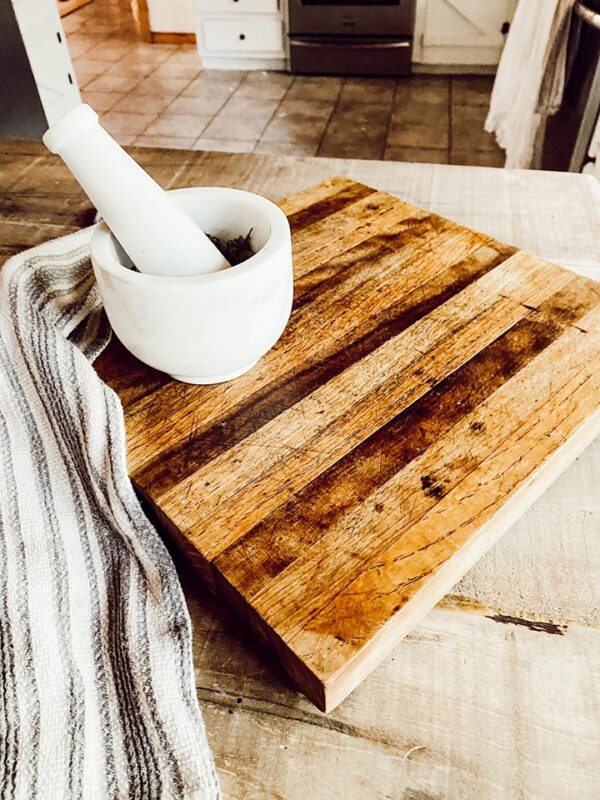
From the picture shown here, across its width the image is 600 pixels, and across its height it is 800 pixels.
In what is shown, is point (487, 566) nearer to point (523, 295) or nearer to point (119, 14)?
point (523, 295)

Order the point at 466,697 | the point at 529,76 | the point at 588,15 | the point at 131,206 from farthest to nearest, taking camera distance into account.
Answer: the point at 529,76 → the point at 588,15 → the point at 131,206 → the point at 466,697

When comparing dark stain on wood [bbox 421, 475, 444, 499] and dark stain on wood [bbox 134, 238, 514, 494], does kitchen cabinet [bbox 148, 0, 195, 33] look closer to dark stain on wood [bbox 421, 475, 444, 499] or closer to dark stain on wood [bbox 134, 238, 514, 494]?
dark stain on wood [bbox 134, 238, 514, 494]

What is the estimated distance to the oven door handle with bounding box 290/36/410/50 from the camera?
3043 mm

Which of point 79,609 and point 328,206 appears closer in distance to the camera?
point 79,609

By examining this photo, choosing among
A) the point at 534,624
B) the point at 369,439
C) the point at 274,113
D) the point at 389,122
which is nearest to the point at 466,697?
the point at 534,624

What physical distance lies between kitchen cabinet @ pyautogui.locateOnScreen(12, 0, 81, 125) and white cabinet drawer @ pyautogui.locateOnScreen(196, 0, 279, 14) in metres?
0.83

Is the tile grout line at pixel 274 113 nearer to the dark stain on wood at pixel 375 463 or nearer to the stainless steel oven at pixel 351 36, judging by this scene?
the stainless steel oven at pixel 351 36

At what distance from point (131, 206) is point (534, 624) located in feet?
1.49

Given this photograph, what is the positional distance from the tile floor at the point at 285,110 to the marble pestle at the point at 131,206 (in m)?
2.07

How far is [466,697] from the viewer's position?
0.41 metres

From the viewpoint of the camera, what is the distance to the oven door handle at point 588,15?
1259 millimetres

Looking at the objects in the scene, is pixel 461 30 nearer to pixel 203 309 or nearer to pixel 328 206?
pixel 328 206

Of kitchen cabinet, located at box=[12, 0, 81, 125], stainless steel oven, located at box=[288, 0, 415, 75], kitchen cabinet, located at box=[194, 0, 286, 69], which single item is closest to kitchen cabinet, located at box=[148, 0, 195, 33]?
kitchen cabinet, located at box=[194, 0, 286, 69]

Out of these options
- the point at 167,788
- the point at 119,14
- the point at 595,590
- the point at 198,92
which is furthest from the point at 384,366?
the point at 119,14
